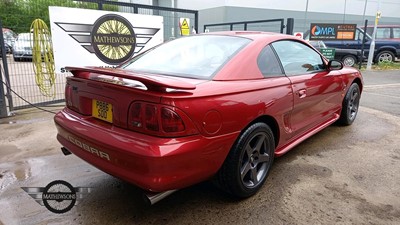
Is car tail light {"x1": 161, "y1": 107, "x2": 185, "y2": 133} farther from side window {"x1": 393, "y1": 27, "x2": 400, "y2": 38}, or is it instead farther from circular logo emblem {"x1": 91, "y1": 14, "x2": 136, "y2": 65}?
side window {"x1": 393, "y1": 27, "x2": 400, "y2": 38}

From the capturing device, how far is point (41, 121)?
509 centimetres

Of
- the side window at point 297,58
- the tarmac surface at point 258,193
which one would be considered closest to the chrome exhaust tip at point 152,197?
the tarmac surface at point 258,193

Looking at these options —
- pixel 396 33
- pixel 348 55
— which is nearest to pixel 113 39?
pixel 348 55

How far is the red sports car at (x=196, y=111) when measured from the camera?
2.03 m

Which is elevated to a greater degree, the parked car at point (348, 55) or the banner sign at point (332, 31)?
the banner sign at point (332, 31)

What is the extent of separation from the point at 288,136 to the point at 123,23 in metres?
4.56

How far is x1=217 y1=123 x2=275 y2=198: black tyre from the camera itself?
2.45 meters

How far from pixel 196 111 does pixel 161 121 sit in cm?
26

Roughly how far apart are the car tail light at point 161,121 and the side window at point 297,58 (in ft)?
4.98

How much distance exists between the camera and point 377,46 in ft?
47.8

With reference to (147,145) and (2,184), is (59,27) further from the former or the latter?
(147,145)

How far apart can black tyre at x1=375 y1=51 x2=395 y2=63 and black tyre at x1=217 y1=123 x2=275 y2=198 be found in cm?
1453

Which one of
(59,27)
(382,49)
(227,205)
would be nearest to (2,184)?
(227,205)

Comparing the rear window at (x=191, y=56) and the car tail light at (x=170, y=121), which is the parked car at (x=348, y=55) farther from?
the car tail light at (x=170, y=121)
